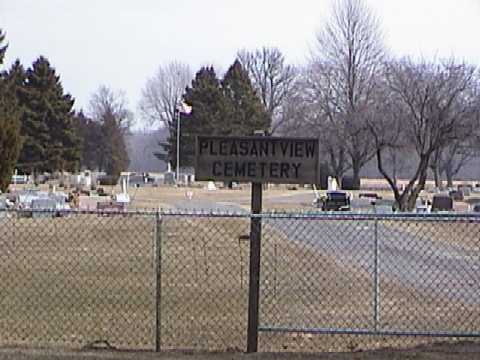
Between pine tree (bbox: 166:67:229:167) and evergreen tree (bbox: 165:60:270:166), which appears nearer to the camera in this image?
evergreen tree (bbox: 165:60:270:166)

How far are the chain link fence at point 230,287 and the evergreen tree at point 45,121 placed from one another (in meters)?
44.1

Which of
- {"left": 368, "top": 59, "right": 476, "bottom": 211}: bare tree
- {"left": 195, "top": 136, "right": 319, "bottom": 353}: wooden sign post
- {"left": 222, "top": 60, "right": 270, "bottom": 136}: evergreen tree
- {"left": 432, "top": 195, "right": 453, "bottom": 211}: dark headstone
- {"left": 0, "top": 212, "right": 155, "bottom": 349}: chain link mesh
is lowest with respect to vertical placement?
{"left": 0, "top": 212, "right": 155, "bottom": 349}: chain link mesh

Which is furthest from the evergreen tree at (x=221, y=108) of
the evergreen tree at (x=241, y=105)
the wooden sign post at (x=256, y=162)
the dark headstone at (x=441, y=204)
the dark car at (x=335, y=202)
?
the wooden sign post at (x=256, y=162)

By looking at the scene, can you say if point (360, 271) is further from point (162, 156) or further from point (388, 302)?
point (162, 156)

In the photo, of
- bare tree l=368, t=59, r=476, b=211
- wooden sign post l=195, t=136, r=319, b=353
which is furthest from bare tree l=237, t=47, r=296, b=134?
wooden sign post l=195, t=136, r=319, b=353

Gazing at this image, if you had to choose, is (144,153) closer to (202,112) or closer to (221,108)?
(202,112)

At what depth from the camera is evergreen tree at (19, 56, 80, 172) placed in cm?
6206

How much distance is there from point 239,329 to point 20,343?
2.29 meters

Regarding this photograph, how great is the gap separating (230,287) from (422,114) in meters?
26.3

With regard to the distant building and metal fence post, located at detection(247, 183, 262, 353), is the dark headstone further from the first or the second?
the distant building

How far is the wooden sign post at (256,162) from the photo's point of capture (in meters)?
7.12

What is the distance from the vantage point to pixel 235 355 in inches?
280

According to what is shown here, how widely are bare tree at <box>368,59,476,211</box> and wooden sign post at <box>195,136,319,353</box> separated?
29.2 m

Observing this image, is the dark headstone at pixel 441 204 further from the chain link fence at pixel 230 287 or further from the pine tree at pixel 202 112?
the pine tree at pixel 202 112
